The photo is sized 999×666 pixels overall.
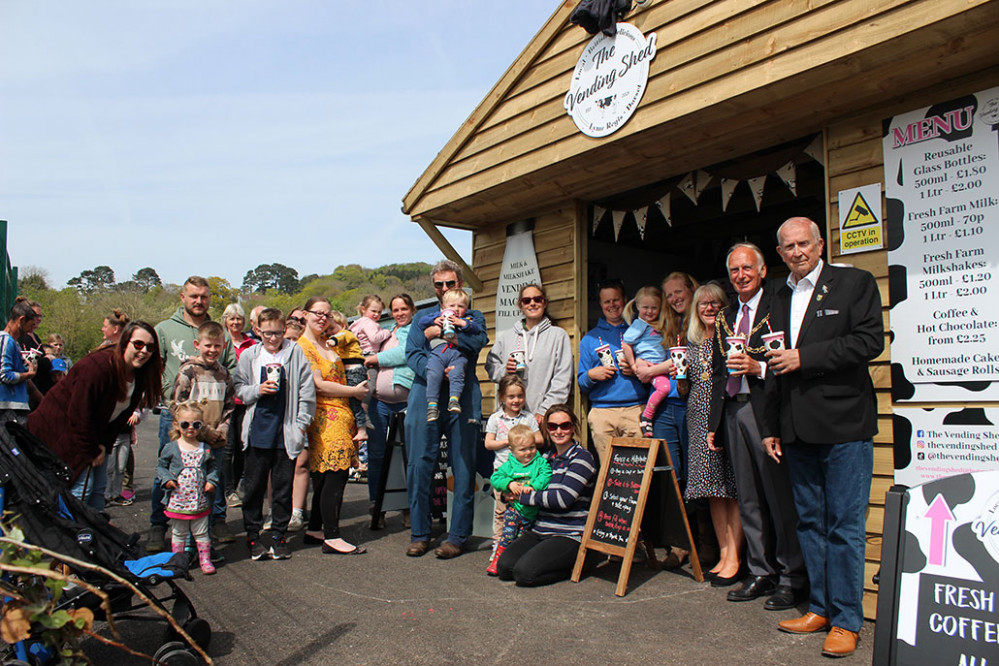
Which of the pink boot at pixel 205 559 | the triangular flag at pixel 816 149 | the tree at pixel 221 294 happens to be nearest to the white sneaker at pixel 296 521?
the pink boot at pixel 205 559

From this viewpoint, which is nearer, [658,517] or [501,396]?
[658,517]

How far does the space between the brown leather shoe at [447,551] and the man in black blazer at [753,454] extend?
2102 millimetres

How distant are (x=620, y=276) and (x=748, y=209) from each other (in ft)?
4.92

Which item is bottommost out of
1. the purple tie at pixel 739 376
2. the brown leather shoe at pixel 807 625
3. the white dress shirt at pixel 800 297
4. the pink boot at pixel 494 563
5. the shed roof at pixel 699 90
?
the pink boot at pixel 494 563

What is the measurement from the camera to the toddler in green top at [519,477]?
4.96m

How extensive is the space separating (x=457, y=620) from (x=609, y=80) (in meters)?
3.66

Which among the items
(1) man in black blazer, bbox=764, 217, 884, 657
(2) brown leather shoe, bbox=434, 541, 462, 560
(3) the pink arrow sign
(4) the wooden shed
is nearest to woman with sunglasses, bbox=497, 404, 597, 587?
(2) brown leather shoe, bbox=434, 541, 462, 560

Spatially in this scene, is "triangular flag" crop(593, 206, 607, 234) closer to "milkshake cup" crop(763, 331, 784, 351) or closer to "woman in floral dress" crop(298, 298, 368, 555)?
"woman in floral dress" crop(298, 298, 368, 555)

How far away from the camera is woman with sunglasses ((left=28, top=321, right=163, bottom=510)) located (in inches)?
159

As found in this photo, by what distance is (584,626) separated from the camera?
12.4 feet

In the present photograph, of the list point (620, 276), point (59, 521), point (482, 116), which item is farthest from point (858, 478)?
point (620, 276)

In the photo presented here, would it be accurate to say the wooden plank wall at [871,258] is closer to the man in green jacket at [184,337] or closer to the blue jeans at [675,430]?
the blue jeans at [675,430]

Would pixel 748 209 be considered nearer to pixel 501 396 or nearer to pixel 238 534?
pixel 501 396

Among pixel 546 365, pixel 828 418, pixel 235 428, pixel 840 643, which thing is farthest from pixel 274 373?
pixel 840 643
